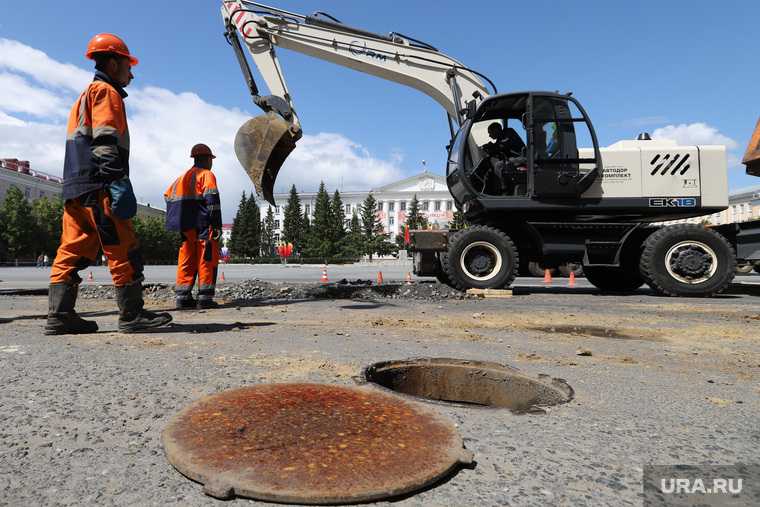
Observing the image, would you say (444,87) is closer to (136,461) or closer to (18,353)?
(18,353)

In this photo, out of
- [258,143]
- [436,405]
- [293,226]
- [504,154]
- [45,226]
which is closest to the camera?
[436,405]

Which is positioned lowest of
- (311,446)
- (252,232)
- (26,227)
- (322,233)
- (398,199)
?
(311,446)

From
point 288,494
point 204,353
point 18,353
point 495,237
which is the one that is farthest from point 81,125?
point 495,237

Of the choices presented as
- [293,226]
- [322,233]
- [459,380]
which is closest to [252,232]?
[293,226]

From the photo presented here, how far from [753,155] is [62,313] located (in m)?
10.8

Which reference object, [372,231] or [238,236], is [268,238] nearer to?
[238,236]

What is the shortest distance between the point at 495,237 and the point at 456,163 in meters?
1.54

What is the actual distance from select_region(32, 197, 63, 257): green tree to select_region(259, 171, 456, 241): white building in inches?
1940

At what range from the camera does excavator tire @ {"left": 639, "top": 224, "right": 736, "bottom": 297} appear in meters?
7.15

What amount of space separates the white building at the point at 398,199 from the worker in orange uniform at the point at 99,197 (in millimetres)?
98959

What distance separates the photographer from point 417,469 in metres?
1.23

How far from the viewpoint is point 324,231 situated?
3155 inches

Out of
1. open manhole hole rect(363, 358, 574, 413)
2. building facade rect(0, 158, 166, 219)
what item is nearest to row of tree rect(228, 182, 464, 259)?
building facade rect(0, 158, 166, 219)

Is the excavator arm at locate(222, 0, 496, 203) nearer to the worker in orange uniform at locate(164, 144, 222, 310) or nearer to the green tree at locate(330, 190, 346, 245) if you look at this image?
the worker in orange uniform at locate(164, 144, 222, 310)
